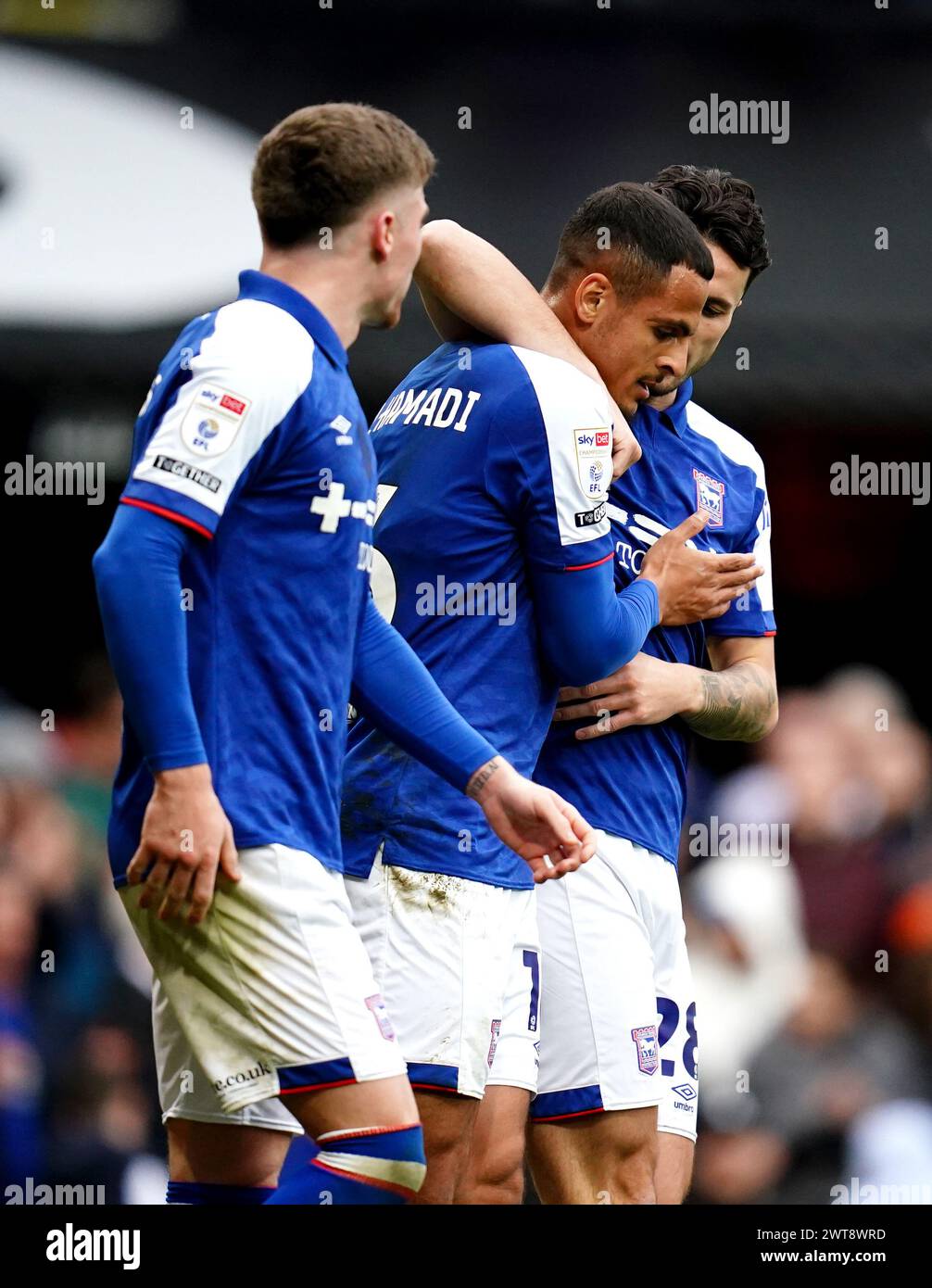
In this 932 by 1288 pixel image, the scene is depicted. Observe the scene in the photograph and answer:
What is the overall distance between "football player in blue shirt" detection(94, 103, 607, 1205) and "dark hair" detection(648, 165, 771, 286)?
125 centimetres

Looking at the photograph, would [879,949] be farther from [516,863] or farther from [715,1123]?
[516,863]

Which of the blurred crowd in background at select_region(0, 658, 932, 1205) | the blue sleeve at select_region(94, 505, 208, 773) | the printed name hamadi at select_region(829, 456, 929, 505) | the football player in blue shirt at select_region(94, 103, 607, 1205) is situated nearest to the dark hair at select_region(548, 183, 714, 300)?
the football player in blue shirt at select_region(94, 103, 607, 1205)

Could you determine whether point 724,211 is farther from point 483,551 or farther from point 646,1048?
point 646,1048

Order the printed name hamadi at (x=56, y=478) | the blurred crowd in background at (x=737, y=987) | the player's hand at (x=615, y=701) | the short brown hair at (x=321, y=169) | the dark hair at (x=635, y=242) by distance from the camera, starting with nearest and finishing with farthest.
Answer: the short brown hair at (x=321, y=169) → the dark hair at (x=635, y=242) → the player's hand at (x=615, y=701) → the blurred crowd in background at (x=737, y=987) → the printed name hamadi at (x=56, y=478)

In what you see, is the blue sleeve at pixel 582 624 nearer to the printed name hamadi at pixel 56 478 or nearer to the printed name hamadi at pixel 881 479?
the printed name hamadi at pixel 56 478

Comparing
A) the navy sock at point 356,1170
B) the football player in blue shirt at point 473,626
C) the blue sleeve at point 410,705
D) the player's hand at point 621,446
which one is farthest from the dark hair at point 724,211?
the navy sock at point 356,1170

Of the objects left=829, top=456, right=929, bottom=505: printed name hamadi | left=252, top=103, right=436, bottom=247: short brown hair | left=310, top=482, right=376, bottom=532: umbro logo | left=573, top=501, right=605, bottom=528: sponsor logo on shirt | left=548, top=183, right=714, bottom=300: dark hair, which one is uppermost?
left=829, top=456, right=929, bottom=505: printed name hamadi

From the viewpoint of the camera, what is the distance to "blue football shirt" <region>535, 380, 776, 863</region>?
3.56 metres

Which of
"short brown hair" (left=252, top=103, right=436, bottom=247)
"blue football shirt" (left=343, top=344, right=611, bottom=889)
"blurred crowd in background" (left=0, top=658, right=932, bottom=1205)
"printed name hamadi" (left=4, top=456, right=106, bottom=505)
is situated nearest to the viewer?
"short brown hair" (left=252, top=103, right=436, bottom=247)

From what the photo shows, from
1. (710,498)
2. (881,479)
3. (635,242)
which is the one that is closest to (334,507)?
(635,242)

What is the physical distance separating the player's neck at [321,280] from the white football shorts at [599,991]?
4.02 ft

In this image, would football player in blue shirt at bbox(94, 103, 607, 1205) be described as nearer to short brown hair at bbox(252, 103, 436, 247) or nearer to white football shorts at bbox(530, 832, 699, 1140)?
short brown hair at bbox(252, 103, 436, 247)
